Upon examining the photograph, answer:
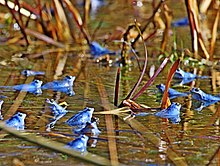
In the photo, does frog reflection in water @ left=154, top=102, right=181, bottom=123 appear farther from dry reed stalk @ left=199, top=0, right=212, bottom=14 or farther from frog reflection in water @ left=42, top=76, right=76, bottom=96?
dry reed stalk @ left=199, top=0, right=212, bottom=14

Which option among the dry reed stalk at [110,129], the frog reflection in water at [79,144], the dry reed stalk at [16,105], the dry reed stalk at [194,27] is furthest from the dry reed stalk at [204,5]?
the frog reflection in water at [79,144]

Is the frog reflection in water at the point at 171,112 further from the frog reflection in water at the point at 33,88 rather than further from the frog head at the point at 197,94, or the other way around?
the frog reflection in water at the point at 33,88

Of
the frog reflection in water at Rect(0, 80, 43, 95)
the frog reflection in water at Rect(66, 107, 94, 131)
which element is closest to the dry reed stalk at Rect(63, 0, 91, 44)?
the frog reflection in water at Rect(0, 80, 43, 95)

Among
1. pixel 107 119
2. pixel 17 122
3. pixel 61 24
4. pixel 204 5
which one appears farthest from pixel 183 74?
pixel 204 5

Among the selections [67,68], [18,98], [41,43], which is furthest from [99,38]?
[18,98]

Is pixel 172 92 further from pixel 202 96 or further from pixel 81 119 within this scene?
pixel 81 119

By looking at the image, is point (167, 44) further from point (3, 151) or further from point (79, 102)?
point (3, 151)
